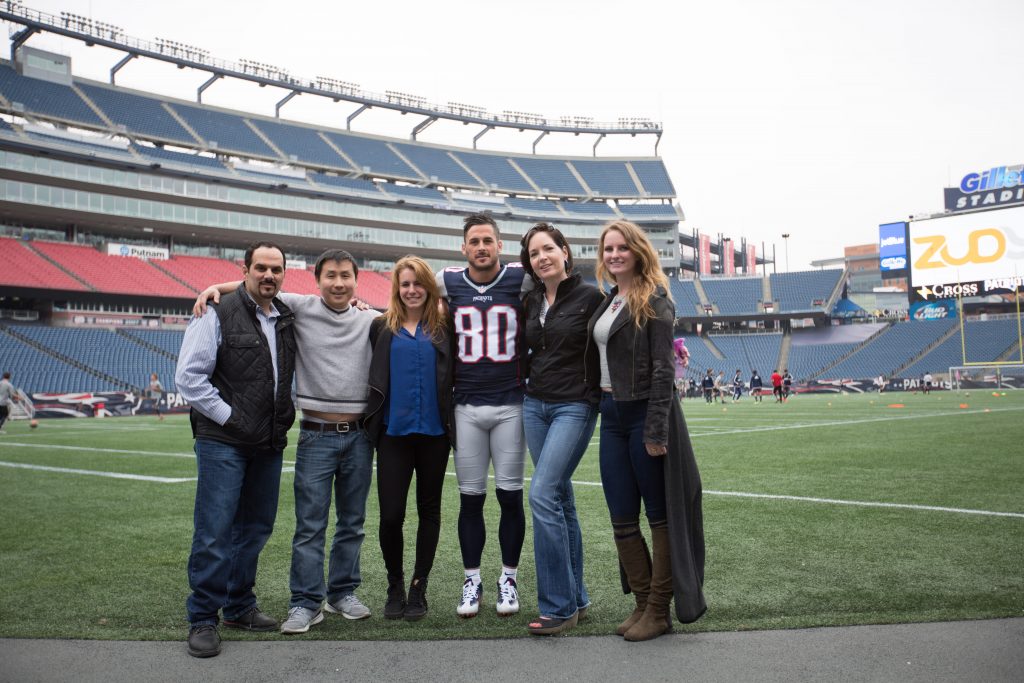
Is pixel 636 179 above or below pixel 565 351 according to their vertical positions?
above

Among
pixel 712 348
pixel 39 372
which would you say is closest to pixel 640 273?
pixel 39 372

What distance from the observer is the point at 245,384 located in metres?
3.87

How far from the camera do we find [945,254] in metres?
38.0

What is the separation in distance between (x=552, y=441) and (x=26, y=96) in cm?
4940

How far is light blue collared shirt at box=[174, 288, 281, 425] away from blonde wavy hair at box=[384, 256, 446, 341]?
3.04 ft

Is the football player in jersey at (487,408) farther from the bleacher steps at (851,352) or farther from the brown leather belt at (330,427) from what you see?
the bleacher steps at (851,352)

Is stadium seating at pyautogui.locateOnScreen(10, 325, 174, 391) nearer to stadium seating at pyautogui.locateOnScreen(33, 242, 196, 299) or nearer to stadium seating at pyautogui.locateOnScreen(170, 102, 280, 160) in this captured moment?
stadium seating at pyautogui.locateOnScreen(33, 242, 196, 299)

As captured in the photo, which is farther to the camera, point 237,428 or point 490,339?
point 490,339

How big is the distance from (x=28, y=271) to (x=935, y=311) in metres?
56.7

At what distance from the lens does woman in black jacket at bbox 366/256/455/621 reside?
4035 millimetres

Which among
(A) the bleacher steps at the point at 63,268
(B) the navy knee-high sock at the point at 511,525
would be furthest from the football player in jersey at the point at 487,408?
(A) the bleacher steps at the point at 63,268

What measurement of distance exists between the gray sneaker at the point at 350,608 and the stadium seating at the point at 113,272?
4209 cm

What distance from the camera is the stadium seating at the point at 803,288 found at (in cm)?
5866

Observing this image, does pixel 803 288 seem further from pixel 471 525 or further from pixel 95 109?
pixel 471 525
